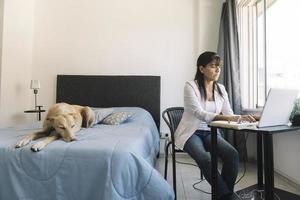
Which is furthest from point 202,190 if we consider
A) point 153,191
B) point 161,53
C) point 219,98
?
point 161,53

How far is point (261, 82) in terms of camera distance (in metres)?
2.99

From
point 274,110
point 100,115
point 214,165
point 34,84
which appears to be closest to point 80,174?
point 214,165

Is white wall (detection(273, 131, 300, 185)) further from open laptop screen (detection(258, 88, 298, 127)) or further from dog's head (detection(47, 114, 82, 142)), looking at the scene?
dog's head (detection(47, 114, 82, 142))

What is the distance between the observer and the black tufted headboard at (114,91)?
132 inches

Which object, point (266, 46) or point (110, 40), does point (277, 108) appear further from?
point (110, 40)

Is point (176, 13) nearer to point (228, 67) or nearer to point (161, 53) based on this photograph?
point (161, 53)

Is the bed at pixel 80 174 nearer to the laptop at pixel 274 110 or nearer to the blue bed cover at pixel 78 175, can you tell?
the blue bed cover at pixel 78 175

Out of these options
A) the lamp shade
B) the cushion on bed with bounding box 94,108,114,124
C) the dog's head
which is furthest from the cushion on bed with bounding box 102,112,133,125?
the lamp shade

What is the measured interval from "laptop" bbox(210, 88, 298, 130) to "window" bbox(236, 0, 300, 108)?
3.33 feet

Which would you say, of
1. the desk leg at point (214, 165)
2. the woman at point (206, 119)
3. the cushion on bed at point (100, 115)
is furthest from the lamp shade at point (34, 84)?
the desk leg at point (214, 165)

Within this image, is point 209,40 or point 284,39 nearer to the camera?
point 284,39

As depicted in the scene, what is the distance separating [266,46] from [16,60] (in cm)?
313

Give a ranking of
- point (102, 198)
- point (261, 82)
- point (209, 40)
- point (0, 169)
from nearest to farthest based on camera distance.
A: point (102, 198)
point (0, 169)
point (261, 82)
point (209, 40)

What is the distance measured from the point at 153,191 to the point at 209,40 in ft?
8.59
